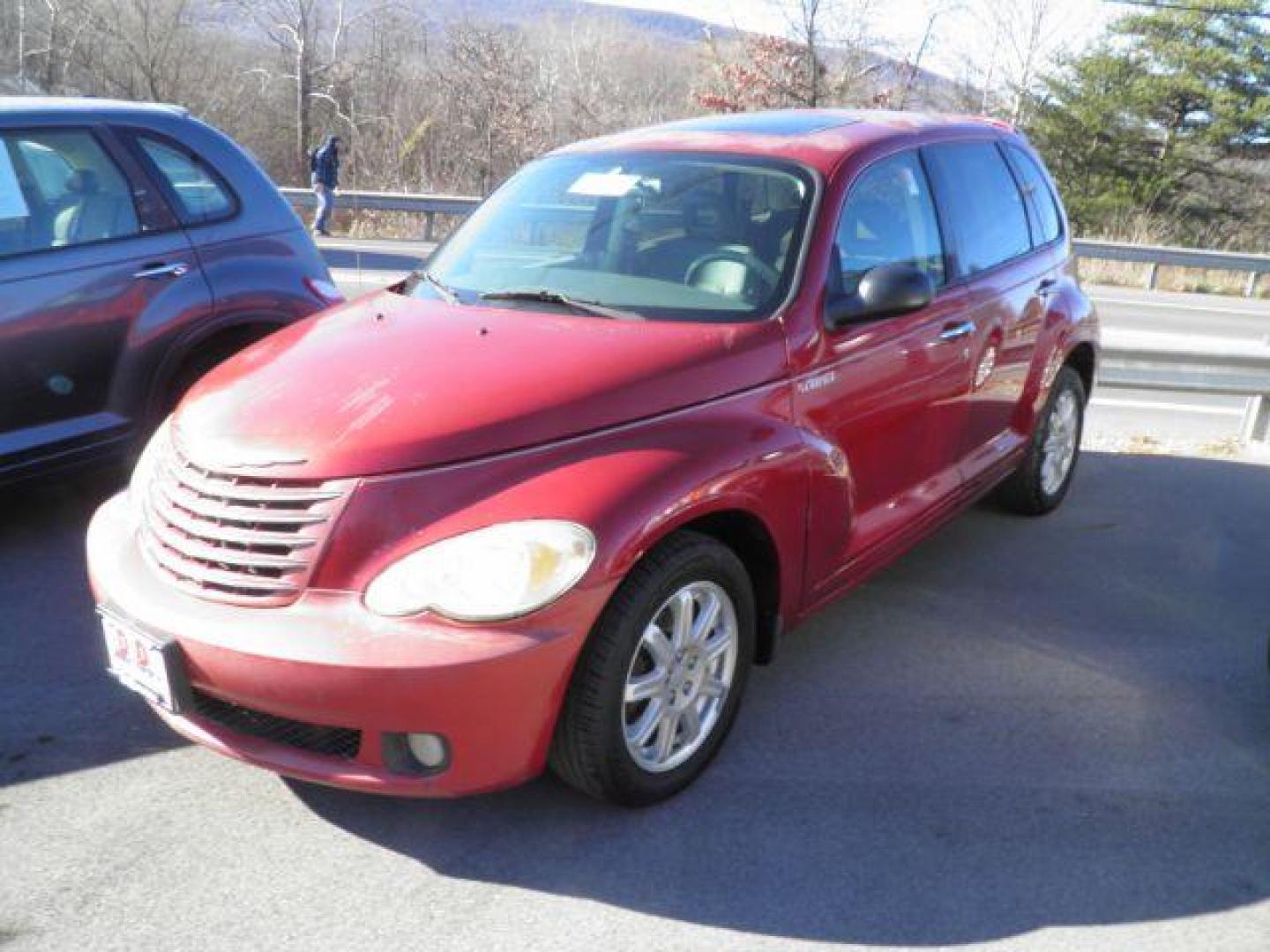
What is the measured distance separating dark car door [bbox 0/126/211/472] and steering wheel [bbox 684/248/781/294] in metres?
2.55

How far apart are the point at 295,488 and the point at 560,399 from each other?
0.68 m

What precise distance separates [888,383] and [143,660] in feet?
7.79

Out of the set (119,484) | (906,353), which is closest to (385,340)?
(906,353)

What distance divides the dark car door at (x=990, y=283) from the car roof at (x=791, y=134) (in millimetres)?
173

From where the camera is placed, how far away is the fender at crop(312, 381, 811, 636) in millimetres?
2555

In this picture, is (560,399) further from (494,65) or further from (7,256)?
(494,65)

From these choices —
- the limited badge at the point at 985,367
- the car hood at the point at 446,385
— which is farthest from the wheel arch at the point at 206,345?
the limited badge at the point at 985,367

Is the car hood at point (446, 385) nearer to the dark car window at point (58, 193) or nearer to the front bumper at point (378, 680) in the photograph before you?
the front bumper at point (378, 680)

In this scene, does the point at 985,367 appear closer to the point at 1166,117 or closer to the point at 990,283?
the point at 990,283

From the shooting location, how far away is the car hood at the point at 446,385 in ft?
8.79

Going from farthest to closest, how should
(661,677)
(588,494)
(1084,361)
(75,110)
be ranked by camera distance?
(1084,361)
(75,110)
(661,677)
(588,494)

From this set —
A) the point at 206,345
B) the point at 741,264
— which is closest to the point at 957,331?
the point at 741,264

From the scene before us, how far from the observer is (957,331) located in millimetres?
4059

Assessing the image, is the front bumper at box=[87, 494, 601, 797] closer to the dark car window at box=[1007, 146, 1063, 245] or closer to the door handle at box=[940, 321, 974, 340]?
the door handle at box=[940, 321, 974, 340]
